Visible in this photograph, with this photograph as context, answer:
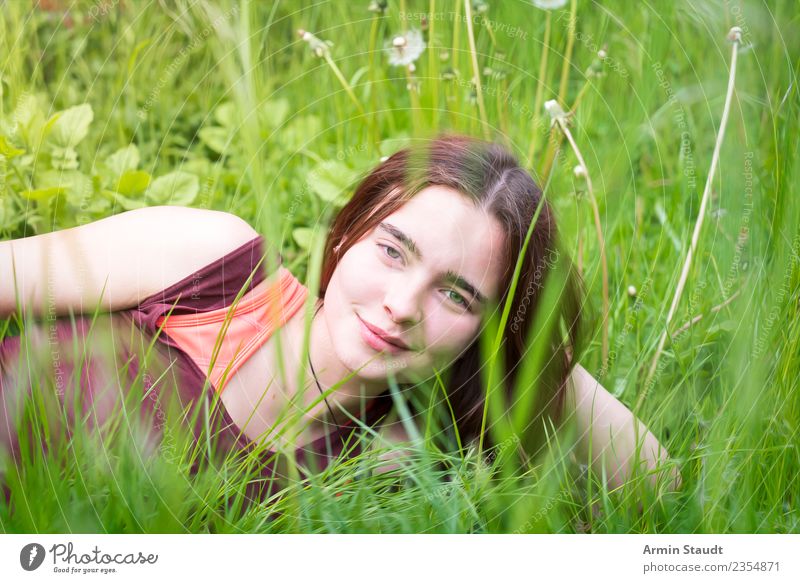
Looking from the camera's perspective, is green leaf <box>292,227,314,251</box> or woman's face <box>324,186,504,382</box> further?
green leaf <box>292,227,314,251</box>

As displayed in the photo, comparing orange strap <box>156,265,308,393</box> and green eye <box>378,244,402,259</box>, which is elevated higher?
green eye <box>378,244,402,259</box>

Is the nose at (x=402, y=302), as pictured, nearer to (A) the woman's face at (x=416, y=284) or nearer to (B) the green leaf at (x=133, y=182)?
(A) the woman's face at (x=416, y=284)

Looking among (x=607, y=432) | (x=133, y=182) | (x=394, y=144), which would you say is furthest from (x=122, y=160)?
(x=607, y=432)

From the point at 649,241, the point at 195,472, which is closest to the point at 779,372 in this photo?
the point at 649,241

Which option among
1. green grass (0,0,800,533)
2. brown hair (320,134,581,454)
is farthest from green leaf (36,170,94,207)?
brown hair (320,134,581,454)

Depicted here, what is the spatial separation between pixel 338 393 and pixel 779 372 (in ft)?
1.22

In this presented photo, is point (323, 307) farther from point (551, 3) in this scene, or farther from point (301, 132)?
point (551, 3)

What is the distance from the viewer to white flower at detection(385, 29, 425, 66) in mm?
800

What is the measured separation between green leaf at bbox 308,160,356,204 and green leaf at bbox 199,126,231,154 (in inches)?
3.2

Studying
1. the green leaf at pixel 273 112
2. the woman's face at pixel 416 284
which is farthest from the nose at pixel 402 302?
the green leaf at pixel 273 112

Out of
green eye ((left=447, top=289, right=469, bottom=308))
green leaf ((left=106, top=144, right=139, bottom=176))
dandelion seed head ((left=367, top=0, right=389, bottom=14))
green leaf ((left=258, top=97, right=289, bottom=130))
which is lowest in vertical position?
green eye ((left=447, top=289, right=469, bottom=308))

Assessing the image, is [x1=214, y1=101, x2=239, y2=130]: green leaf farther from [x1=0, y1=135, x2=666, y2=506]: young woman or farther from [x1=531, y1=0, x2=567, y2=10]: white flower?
[x1=531, y1=0, x2=567, y2=10]: white flower

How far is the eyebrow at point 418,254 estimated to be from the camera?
71cm
